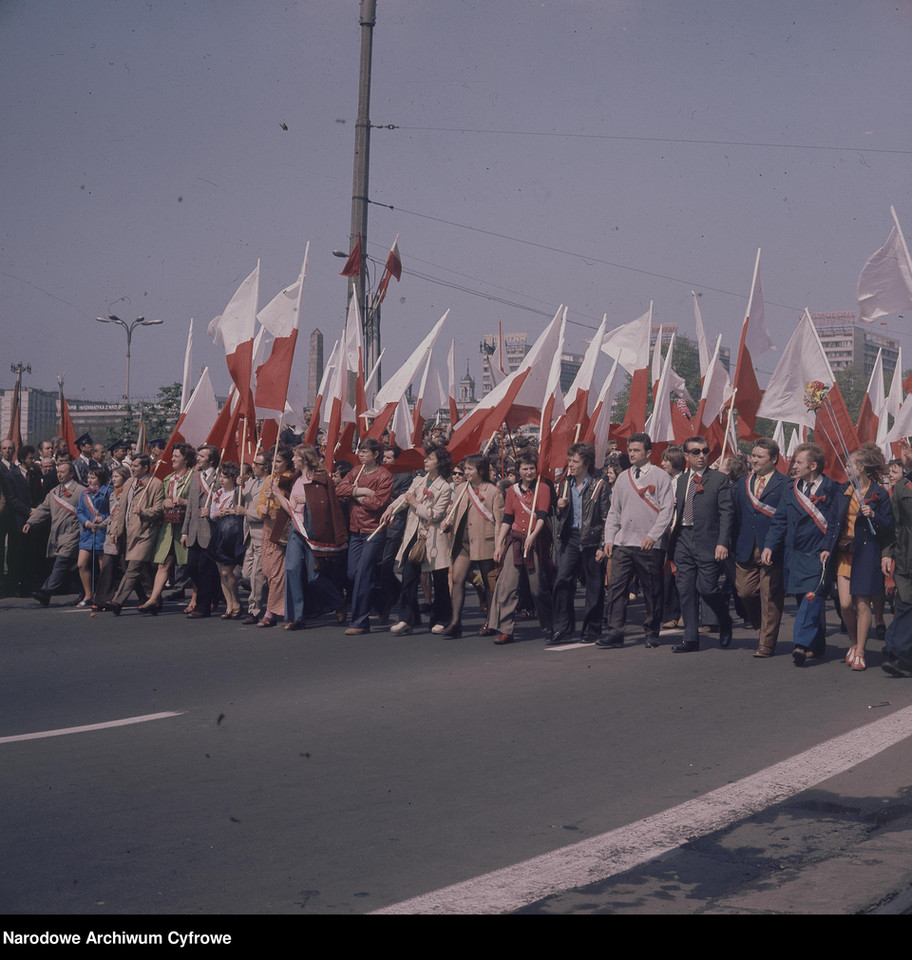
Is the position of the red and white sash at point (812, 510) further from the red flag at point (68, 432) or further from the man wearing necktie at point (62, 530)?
the red flag at point (68, 432)

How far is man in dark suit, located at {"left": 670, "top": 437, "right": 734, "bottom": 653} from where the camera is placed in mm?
10016

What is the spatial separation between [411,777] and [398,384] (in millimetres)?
8782

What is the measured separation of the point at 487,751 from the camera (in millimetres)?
6230

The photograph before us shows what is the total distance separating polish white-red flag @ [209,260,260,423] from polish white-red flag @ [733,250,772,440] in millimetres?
5240

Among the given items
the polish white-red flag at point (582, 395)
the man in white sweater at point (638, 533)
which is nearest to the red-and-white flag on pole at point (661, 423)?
the polish white-red flag at point (582, 395)

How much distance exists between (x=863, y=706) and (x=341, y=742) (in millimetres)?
3554

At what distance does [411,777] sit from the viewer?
566cm

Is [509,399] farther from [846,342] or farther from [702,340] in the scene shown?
[846,342]

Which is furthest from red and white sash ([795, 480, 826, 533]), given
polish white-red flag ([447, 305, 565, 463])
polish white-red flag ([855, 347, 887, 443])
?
polish white-red flag ([855, 347, 887, 443])

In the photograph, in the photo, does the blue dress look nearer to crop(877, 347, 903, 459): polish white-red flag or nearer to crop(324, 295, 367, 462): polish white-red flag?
crop(324, 295, 367, 462): polish white-red flag

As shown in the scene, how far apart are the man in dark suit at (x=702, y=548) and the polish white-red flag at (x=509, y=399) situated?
2477 millimetres

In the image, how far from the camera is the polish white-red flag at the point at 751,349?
1193 cm

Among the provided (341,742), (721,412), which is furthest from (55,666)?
(721,412)

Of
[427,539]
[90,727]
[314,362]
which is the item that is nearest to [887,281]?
[427,539]
